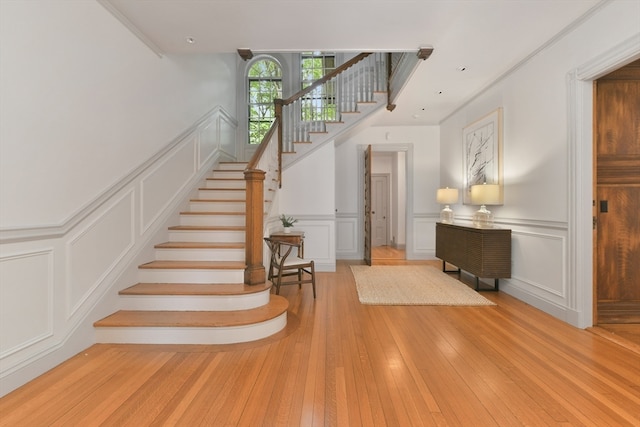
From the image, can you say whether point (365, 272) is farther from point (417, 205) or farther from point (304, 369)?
point (304, 369)

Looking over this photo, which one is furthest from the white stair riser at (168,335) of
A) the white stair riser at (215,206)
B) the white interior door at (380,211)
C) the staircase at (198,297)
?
the white interior door at (380,211)

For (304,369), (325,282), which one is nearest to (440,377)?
(304,369)

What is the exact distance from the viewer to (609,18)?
8.28ft

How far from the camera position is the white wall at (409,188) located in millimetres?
6434

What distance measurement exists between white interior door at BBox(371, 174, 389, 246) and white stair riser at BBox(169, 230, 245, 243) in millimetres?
6076

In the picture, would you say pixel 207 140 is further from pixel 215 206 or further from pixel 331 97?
pixel 331 97

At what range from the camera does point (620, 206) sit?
291cm

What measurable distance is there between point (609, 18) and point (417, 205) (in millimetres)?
4233

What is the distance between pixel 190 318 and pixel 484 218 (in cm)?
405

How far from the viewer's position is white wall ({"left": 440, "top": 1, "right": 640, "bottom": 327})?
272 cm

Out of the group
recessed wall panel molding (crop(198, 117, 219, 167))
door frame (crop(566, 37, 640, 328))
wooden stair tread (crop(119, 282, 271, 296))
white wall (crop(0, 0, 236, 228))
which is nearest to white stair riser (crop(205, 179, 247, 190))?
recessed wall panel molding (crop(198, 117, 219, 167))

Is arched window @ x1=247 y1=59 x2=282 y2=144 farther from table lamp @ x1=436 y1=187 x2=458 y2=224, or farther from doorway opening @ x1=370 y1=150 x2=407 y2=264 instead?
table lamp @ x1=436 y1=187 x2=458 y2=224

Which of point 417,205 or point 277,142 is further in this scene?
point 417,205

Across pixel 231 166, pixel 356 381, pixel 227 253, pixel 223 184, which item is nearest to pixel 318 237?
pixel 223 184
